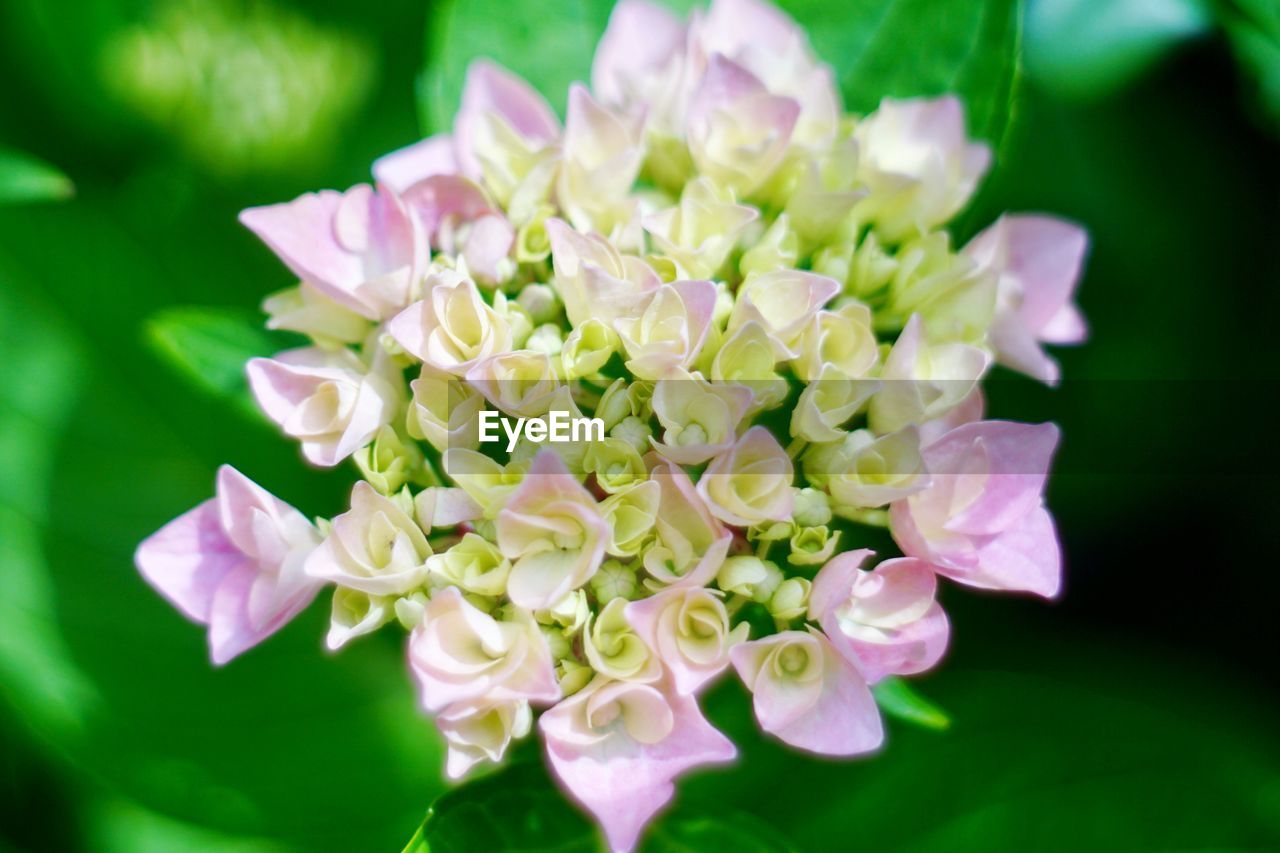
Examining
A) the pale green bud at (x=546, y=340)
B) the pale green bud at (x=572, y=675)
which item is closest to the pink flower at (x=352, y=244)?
the pale green bud at (x=546, y=340)

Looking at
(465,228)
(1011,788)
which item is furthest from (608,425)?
(1011,788)

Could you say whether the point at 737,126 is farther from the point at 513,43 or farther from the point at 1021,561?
the point at 1021,561

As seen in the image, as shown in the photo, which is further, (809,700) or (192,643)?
(192,643)

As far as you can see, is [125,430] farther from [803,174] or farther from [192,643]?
[803,174]

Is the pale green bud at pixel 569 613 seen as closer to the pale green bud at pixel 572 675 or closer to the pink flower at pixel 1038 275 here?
the pale green bud at pixel 572 675

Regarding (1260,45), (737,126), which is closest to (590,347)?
(737,126)

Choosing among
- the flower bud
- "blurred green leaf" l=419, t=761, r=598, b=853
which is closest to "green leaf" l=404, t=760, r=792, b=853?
"blurred green leaf" l=419, t=761, r=598, b=853

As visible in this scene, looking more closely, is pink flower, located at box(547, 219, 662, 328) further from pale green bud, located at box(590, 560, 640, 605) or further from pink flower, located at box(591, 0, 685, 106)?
pink flower, located at box(591, 0, 685, 106)
